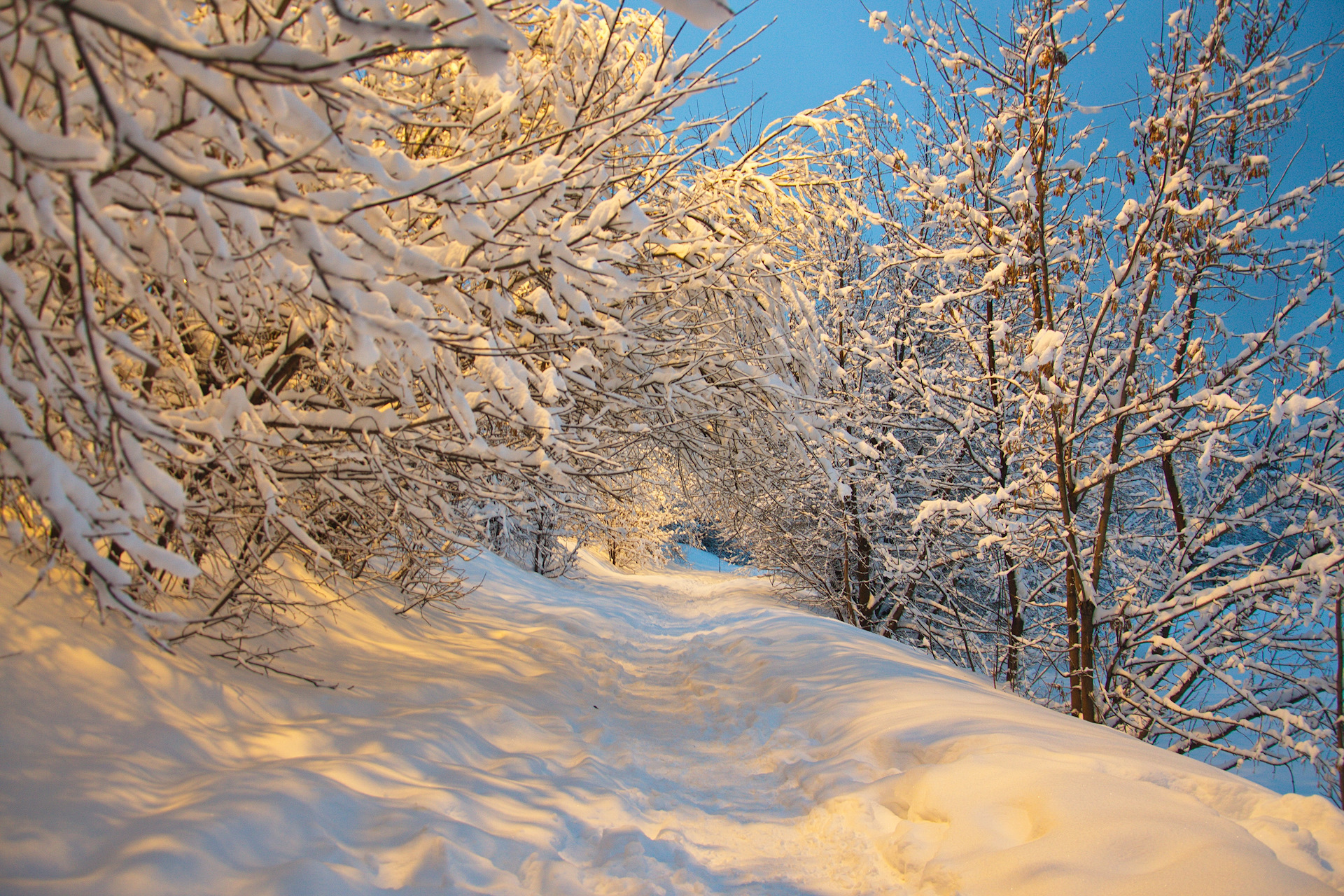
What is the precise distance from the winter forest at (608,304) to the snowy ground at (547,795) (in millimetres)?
448

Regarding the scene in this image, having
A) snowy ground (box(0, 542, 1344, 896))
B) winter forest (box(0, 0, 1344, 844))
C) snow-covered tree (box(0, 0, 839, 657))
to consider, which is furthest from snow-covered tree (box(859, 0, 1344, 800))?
snow-covered tree (box(0, 0, 839, 657))

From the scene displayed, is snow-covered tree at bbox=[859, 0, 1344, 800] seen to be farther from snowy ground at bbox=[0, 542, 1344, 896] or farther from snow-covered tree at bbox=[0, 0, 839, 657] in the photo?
snow-covered tree at bbox=[0, 0, 839, 657]

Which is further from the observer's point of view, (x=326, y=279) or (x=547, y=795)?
(x=547, y=795)

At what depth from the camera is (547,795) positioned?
257 cm

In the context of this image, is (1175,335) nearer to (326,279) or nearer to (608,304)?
(608,304)

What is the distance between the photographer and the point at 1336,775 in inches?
159

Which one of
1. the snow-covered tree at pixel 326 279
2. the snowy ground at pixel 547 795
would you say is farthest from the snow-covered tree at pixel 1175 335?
the snow-covered tree at pixel 326 279

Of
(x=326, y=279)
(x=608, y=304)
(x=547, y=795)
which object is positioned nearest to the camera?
(x=326, y=279)

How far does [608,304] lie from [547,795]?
2563 millimetres

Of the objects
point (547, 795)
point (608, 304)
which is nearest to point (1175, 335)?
point (608, 304)

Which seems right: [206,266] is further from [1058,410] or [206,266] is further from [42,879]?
[1058,410]

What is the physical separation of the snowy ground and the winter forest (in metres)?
0.45

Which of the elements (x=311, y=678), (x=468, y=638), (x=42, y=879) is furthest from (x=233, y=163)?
(x=468, y=638)

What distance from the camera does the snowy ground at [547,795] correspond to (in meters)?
1.68
